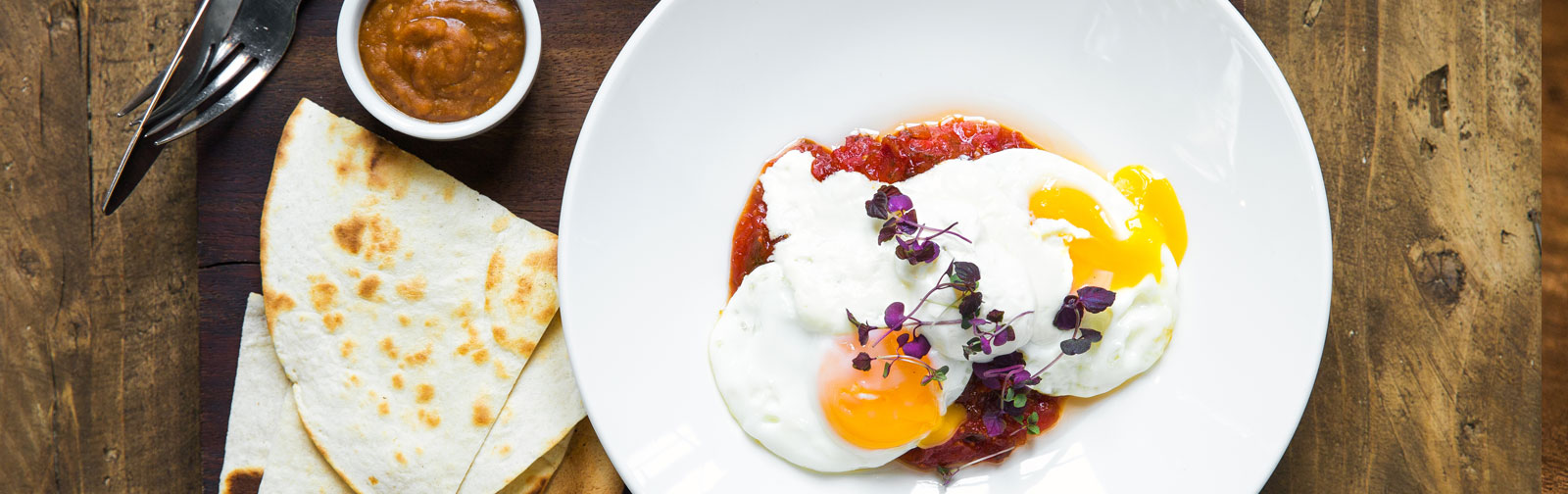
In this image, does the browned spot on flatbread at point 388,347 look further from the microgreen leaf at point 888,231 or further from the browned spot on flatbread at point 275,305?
the microgreen leaf at point 888,231

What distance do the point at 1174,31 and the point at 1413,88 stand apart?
1309 millimetres

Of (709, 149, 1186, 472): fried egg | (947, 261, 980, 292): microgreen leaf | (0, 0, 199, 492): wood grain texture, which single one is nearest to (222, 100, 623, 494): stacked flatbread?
(0, 0, 199, 492): wood grain texture

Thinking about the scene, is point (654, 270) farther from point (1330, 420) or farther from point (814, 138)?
point (1330, 420)

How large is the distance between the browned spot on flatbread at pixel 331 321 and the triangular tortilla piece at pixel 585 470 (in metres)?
1.05

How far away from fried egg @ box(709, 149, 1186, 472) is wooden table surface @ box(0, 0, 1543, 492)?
1015mm

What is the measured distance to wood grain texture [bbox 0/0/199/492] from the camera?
12.6 ft

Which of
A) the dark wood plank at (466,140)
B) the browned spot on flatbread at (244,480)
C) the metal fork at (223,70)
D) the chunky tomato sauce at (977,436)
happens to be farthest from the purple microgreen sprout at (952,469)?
the metal fork at (223,70)

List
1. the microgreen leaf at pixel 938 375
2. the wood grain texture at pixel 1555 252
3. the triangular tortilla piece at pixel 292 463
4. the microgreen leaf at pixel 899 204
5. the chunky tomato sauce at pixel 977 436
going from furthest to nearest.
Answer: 1. the wood grain texture at pixel 1555 252
2. the triangular tortilla piece at pixel 292 463
3. the chunky tomato sauce at pixel 977 436
4. the microgreen leaf at pixel 899 204
5. the microgreen leaf at pixel 938 375

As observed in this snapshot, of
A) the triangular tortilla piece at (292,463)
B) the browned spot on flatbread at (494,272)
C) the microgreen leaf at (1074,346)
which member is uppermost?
the microgreen leaf at (1074,346)

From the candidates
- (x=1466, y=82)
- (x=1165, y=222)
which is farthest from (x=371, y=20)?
(x=1466, y=82)

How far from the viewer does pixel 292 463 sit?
3.57 metres

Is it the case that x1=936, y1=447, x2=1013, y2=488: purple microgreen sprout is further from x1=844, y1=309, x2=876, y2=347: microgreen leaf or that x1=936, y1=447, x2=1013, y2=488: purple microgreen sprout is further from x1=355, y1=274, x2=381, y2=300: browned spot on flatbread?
x1=355, y1=274, x2=381, y2=300: browned spot on flatbread

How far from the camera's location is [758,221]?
3568 millimetres

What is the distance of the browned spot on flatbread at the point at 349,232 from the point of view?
3.54 m
